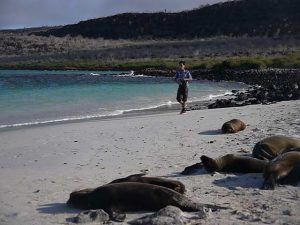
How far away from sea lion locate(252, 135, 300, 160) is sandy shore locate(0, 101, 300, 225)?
813 mm

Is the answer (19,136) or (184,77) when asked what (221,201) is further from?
(184,77)

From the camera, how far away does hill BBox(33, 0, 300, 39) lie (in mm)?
101000

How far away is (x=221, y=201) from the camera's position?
22.1 ft

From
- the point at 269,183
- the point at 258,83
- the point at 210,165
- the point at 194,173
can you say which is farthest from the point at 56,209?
the point at 258,83

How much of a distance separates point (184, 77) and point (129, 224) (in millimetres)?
12000

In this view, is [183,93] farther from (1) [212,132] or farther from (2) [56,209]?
(2) [56,209]

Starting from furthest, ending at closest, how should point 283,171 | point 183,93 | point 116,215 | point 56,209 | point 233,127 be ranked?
point 183,93 → point 233,127 → point 283,171 → point 56,209 → point 116,215

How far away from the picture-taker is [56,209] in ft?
21.9

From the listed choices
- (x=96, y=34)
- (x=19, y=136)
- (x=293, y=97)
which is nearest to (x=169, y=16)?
(x=96, y=34)

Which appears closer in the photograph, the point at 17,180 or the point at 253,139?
the point at 17,180

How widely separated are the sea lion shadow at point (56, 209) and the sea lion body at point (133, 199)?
10cm

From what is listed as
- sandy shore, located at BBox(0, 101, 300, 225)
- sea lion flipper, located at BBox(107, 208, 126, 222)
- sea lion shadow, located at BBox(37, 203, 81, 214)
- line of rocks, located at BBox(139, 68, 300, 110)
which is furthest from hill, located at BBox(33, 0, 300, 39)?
sea lion flipper, located at BBox(107, 208, 126, 222)

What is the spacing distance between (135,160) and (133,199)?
10.6ft

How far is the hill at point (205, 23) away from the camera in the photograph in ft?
331
